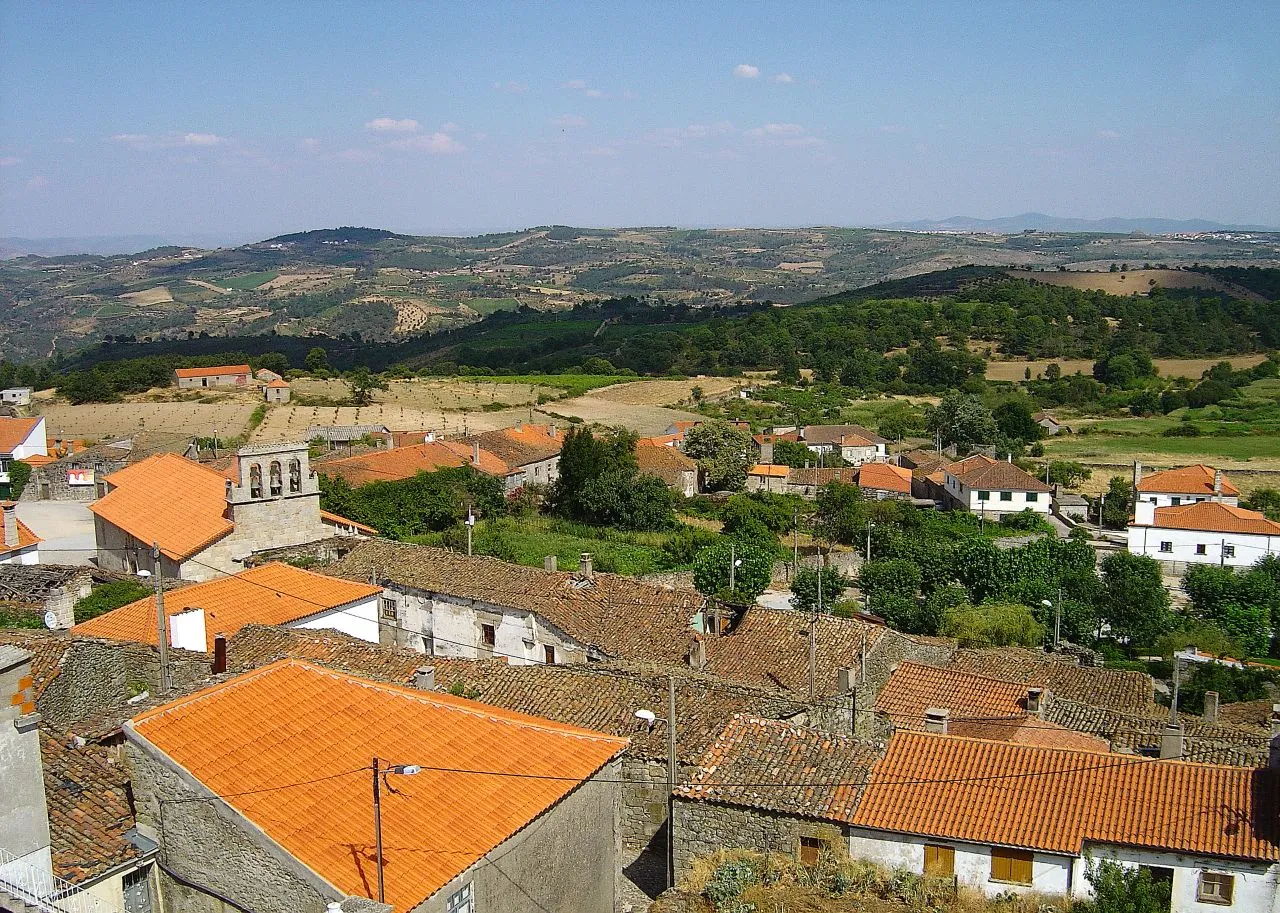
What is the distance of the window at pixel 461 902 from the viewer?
8961 mm

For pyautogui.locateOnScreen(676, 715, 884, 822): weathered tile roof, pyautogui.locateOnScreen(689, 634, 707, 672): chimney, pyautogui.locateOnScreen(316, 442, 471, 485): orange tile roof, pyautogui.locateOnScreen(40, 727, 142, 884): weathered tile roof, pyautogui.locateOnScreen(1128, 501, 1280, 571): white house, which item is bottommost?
pyautogui.locateOnScreen(1128, 501, 1280, 571): white house

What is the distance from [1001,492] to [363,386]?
42133mm

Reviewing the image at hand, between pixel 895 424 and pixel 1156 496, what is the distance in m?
25.4

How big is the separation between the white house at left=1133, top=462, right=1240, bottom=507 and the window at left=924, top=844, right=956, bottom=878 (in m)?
42.2

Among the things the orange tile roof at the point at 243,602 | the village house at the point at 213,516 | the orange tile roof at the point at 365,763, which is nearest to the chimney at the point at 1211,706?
the orange tile roof at the point at 365,763

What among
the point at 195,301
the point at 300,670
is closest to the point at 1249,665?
the point at 300,670

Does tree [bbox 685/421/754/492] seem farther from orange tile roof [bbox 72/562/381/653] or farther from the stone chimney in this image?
the stone chimney

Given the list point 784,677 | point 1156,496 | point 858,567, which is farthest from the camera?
point 1156,496

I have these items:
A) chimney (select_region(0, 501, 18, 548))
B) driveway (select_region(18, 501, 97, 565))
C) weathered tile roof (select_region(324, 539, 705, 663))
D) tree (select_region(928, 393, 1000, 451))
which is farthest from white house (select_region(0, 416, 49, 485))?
tree (select_region(928, 393, 1000, 451))

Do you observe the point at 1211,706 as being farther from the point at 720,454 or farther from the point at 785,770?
the point at 720,454

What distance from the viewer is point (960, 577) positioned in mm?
34094

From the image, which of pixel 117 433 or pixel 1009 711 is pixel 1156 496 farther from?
pixel 117 433

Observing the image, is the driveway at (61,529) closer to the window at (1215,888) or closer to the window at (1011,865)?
the window at (1011,865)

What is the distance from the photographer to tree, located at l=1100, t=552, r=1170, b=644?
30516 mm
